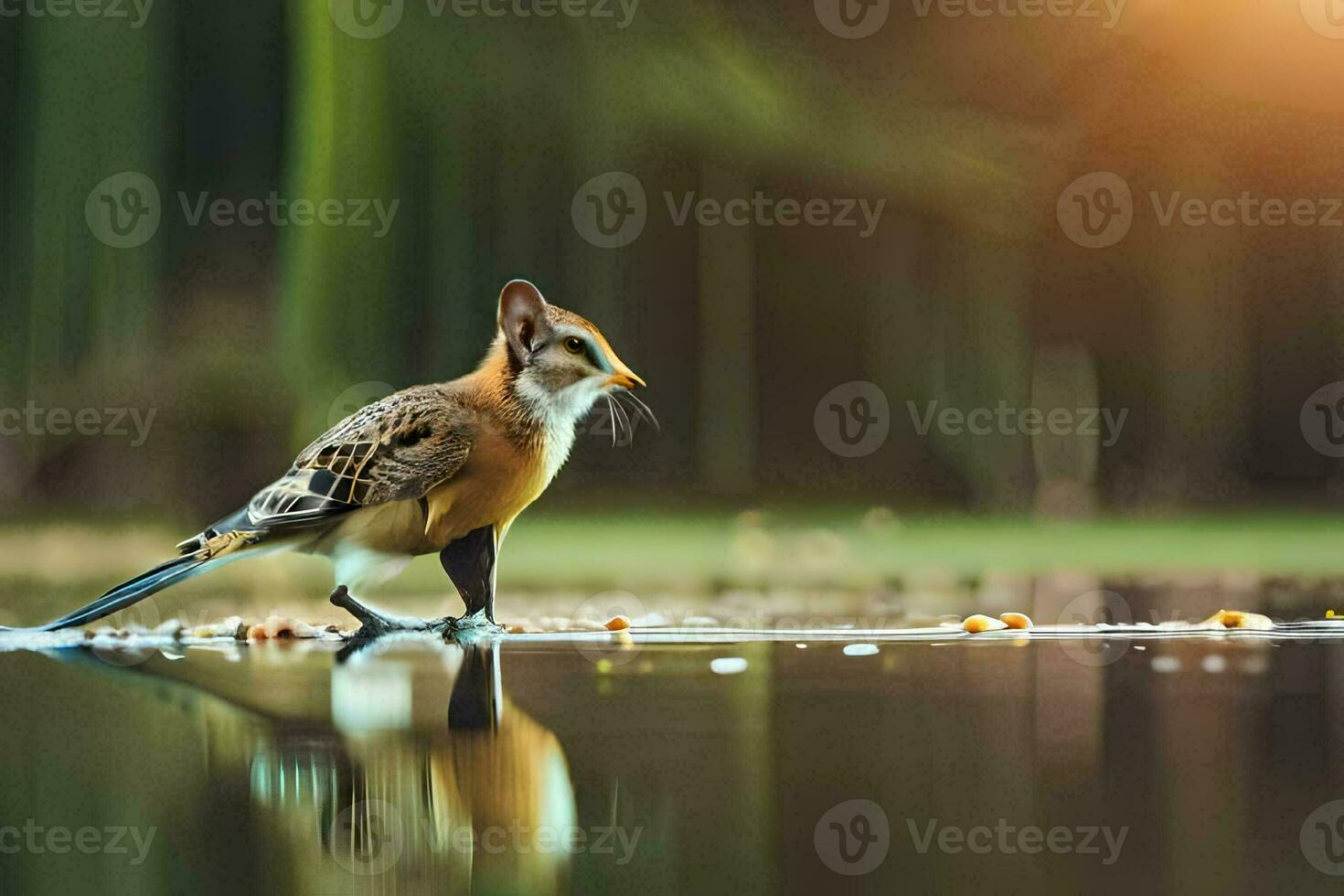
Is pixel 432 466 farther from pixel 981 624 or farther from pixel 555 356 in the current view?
pixel 981 624

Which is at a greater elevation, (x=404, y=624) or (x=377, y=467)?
(x=377, y=467)

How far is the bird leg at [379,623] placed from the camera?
2102mm

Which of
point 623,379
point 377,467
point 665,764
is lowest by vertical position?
point 665,764

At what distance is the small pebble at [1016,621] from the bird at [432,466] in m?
0.71

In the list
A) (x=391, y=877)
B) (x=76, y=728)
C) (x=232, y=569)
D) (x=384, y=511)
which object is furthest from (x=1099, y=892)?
(x=232, y=569)

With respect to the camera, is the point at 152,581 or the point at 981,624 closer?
the point at 152,581

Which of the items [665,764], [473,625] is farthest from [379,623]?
[665,764]

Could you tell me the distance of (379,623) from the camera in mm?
2156

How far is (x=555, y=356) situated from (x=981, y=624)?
77cm

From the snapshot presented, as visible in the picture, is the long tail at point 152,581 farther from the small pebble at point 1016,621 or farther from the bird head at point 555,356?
the small pebble at point 1016,621

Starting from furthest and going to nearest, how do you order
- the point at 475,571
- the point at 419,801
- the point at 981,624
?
the point at 981,624 < the point at 475,571 < the point at 419,801

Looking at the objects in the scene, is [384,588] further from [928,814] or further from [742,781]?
[928,814]

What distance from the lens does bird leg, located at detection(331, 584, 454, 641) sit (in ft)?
6.89

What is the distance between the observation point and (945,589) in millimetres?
2590
